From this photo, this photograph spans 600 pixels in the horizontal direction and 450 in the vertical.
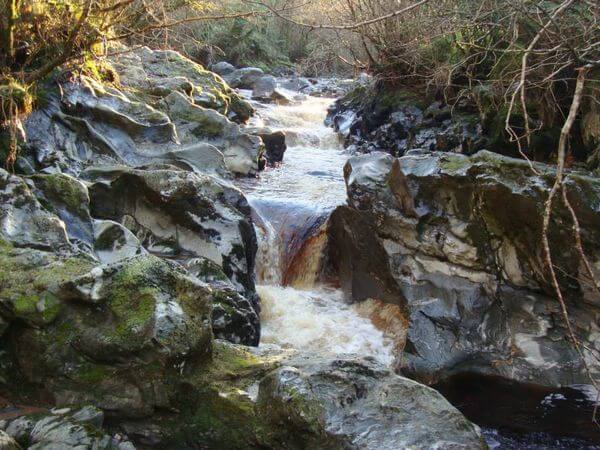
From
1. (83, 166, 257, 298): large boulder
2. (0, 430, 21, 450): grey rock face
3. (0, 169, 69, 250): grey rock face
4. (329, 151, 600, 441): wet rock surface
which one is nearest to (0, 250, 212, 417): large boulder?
(0, 430, 21, 450): grey rock face

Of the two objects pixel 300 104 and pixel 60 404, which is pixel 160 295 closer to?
pixel 60 404

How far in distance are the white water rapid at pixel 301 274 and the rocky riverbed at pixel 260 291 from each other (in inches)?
1.1

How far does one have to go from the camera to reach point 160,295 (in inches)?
128

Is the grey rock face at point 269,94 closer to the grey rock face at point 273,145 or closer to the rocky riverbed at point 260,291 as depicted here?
the grey rock face at point 273,145

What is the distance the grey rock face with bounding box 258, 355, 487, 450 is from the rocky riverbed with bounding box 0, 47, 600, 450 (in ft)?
0.03

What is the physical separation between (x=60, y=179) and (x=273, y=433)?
3153mm

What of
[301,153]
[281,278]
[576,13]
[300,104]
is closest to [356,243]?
[281,278]

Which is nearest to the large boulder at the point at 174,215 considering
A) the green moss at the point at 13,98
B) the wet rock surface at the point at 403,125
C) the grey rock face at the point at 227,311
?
the grey rock face at the point at 227,311

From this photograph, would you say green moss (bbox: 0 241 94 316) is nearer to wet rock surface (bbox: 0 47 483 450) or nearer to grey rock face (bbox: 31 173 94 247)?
wet rock surface (bbox: 0 47 483 450)

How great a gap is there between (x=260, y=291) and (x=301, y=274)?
0.72 m

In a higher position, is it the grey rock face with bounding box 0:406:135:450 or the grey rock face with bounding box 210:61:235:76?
the grey rock face with bounding box 210:61:235:76

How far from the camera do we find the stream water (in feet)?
19.0

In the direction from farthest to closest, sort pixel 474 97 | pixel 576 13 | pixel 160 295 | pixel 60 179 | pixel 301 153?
1. pixel 301 153
2. pixel 474 97
3. pixel 576 13
4. pixel 60 179
5. pixel 160 295

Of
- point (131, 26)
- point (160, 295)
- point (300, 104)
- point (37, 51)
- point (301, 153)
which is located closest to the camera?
point (160, 295)
